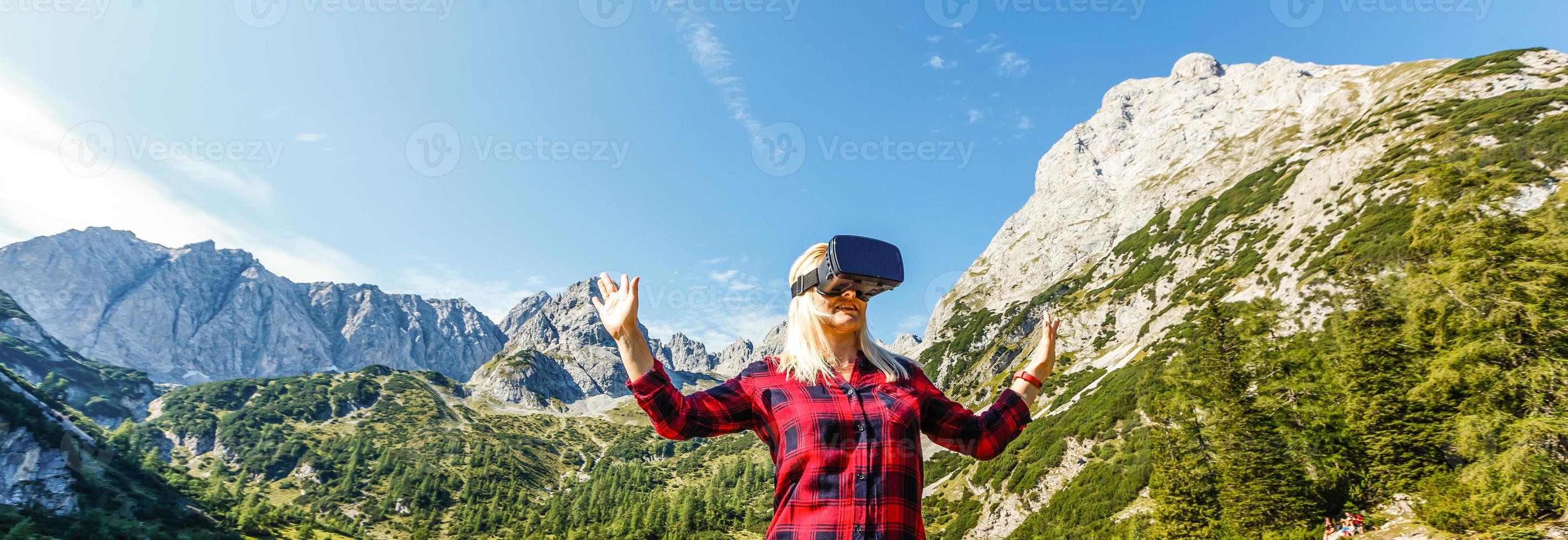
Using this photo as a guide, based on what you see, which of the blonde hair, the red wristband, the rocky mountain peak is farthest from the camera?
the rocky mountain peak

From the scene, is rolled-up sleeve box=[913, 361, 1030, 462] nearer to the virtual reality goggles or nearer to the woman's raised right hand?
the virtual reality goggles

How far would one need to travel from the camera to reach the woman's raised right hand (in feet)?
9.49

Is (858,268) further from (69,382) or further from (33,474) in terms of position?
(69,382)

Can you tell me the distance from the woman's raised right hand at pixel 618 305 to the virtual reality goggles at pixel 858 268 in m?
0.99

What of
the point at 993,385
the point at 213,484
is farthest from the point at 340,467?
the point at 993,385

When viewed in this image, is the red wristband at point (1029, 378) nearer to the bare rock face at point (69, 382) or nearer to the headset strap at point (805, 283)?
the headset strap at point (805, 283)

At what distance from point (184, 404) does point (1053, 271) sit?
813 feet

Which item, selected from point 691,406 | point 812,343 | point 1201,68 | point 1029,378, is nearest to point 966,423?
point 1029,378

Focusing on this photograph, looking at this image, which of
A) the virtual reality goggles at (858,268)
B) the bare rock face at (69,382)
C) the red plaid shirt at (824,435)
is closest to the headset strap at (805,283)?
the virtual reality goggles at (858,268)

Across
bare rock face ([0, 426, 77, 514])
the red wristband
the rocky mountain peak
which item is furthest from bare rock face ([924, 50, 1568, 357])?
bare rock face ([0, 426, 77, 514])

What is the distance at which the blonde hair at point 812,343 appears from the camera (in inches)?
130

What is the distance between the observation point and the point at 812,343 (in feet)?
11.3

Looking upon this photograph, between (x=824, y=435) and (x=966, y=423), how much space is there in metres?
1.09

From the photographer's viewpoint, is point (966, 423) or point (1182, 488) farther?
point (1182, 488)
